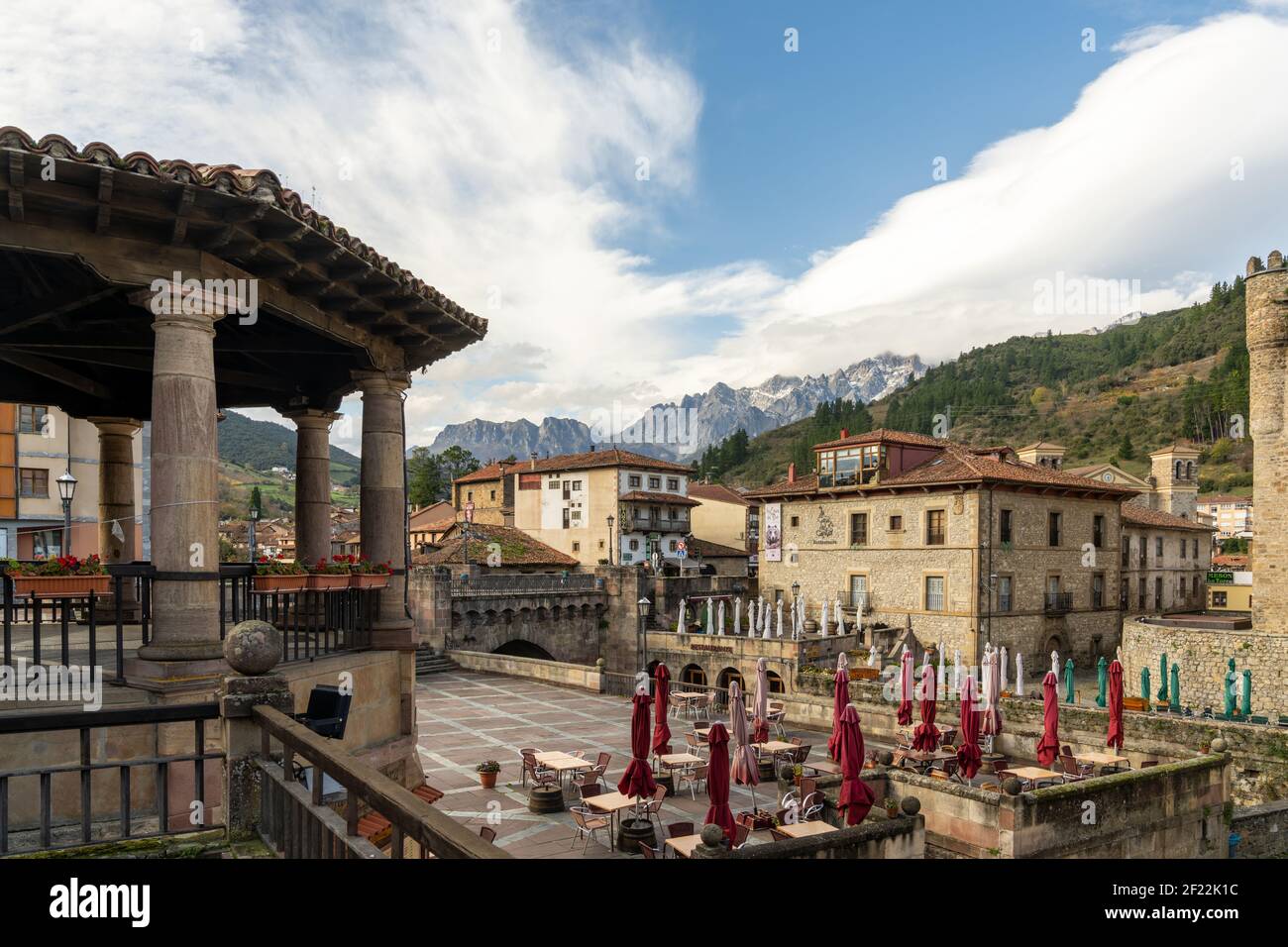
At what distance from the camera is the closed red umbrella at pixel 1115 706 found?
2219 cm

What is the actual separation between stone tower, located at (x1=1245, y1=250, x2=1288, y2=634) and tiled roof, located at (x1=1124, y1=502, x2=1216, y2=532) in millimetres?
17787

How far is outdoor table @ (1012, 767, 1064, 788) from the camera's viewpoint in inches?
766

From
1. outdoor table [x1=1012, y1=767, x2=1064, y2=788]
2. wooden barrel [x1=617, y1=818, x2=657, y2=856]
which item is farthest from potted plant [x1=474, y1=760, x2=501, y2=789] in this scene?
outdoor table [x1=1012, y1=767, x2=1064, y2=788]

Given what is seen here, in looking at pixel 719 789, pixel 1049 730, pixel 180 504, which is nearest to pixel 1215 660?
pixel 1049 730

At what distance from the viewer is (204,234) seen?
28.0ft

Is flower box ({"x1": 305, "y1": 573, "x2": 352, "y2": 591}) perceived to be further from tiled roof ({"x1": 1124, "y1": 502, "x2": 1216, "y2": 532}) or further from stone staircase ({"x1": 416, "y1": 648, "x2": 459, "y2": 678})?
tiled roof ({"x1": 1124, "y1": 502, "x2": 1216, "y2": 532})

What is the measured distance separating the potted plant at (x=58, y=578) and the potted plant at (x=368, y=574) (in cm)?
310

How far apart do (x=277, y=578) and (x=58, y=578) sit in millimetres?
2226

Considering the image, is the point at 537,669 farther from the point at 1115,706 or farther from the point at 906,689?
the point at 1115,706

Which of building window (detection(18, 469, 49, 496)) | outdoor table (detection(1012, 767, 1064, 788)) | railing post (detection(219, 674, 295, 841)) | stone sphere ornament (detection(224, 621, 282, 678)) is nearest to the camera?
railing post (detection(219, 674, 295, 841))

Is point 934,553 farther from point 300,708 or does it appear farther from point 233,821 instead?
point 233,821

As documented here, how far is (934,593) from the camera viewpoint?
145ft
